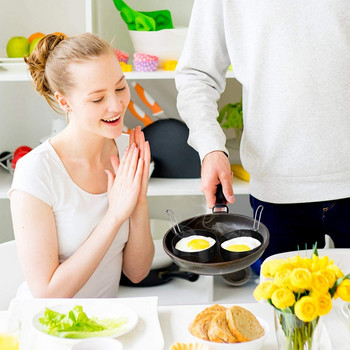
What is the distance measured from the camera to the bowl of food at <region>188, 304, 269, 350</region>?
1.15 m

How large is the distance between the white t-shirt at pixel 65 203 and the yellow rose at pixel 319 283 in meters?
0.79

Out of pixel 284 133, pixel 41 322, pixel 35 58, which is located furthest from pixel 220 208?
pixel 35 58

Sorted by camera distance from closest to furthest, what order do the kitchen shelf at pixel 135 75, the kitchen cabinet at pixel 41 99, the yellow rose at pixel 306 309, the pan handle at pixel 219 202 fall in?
the yellow rose at pixel 306 309
the pan handle at pixel 219 202
the kitchen shelf at pixel 135 75
the kitchen cabinet at pixel 41 99

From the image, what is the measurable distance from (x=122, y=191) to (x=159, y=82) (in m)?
1.30

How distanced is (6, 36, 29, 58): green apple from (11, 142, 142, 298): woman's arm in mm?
1132

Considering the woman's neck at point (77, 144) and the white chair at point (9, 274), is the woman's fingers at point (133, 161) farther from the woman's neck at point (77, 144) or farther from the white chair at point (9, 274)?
the white chair at point (9, 274)

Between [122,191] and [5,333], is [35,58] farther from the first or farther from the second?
[5,333]

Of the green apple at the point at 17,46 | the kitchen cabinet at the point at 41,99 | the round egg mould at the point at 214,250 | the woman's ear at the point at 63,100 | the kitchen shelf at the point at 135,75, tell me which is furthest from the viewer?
the kitchen cabinet at the point at 41,99

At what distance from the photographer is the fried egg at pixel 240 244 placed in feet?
4.26

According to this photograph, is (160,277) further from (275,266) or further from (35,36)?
(275,266)

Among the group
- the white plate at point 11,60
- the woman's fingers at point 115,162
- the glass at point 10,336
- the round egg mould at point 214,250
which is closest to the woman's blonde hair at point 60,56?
the woman's fingers at point 115,162

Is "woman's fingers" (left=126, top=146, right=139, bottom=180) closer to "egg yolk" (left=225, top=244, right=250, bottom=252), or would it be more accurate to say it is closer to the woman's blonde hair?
the woman's blonde hair

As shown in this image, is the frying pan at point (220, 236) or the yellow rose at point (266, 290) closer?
the yellow rose at point (266, 290)

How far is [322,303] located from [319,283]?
0.03m
